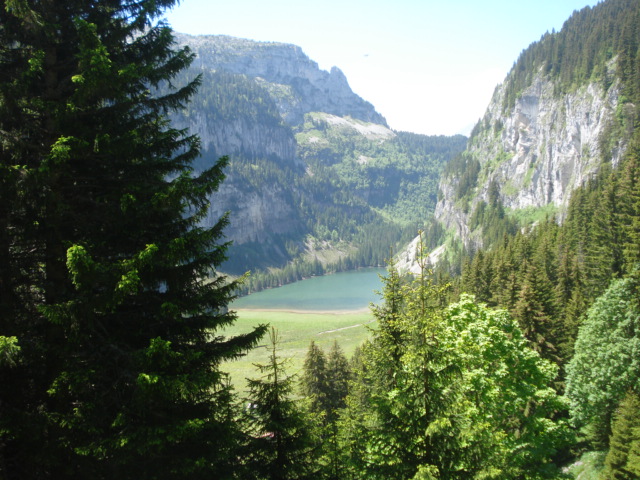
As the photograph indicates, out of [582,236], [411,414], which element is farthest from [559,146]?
[411,414]

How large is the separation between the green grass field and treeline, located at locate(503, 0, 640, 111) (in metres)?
115

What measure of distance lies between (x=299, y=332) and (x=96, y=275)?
103 metres

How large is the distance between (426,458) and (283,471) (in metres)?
4.12

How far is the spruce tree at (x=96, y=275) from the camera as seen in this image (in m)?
7.36

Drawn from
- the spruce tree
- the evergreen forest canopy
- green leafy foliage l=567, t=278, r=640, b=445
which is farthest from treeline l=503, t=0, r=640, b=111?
the spruce tree

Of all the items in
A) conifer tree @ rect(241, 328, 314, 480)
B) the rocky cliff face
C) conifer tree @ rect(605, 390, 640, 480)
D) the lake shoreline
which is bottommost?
the lake shoreline

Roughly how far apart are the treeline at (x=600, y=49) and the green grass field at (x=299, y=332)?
11531 cm

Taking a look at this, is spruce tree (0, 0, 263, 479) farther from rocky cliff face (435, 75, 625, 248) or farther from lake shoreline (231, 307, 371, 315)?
rocky cliff face (435, 75, 625, 248)

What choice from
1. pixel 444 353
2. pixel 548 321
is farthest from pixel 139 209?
pixel 548 321

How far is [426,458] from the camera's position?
408 inches

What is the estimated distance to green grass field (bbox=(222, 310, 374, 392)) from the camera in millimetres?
78438

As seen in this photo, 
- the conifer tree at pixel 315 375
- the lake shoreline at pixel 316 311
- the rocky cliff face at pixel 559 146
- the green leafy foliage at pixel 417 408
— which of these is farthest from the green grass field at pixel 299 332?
the rocky cliff face at pixel 559 146

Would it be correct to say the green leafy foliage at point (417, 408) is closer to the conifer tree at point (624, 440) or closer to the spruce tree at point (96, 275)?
the spruce tree at point (96, 275)

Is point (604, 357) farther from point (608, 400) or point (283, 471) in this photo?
point (283, 471)
